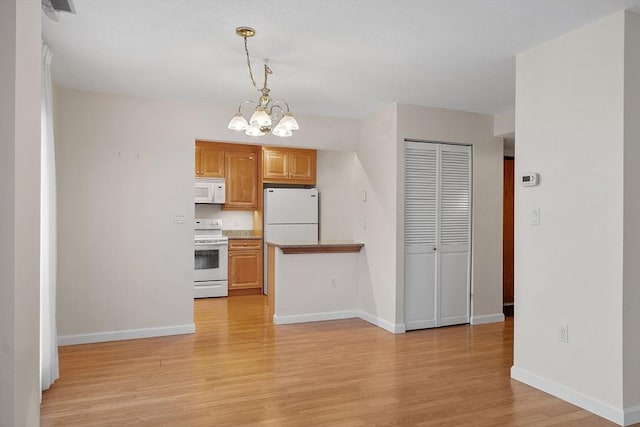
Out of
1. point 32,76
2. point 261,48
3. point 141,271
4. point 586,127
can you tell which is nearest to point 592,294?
point 586,127

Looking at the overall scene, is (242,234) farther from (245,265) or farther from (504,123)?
(504,123)

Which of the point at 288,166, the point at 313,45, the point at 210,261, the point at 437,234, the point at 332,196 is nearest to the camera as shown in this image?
the point at 313,45

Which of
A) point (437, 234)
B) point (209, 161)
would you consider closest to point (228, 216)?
point (209, 161)

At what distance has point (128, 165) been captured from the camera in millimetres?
4523

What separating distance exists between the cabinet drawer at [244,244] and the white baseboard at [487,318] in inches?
134

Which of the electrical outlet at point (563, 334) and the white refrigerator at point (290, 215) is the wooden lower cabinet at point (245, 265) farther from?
the electrical outlet at point (563, 334)

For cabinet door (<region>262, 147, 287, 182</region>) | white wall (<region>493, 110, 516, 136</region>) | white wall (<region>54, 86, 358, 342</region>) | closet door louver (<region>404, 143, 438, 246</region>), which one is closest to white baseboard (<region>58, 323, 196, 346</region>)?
white wall (<region>54, 86, 358, 342</region>)

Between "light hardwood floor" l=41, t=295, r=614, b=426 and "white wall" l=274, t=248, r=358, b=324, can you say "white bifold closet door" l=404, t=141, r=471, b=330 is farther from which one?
"white wall" l=274, t=248, r=358, b=324

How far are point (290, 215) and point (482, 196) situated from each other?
292 cm

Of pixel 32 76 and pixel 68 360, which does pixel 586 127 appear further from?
pixel 68 360

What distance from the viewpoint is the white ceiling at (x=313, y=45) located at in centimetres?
261

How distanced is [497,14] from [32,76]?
2.47 meters

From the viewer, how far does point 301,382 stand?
3.31 m

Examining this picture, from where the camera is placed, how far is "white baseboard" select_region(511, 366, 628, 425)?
2658 millimetres
